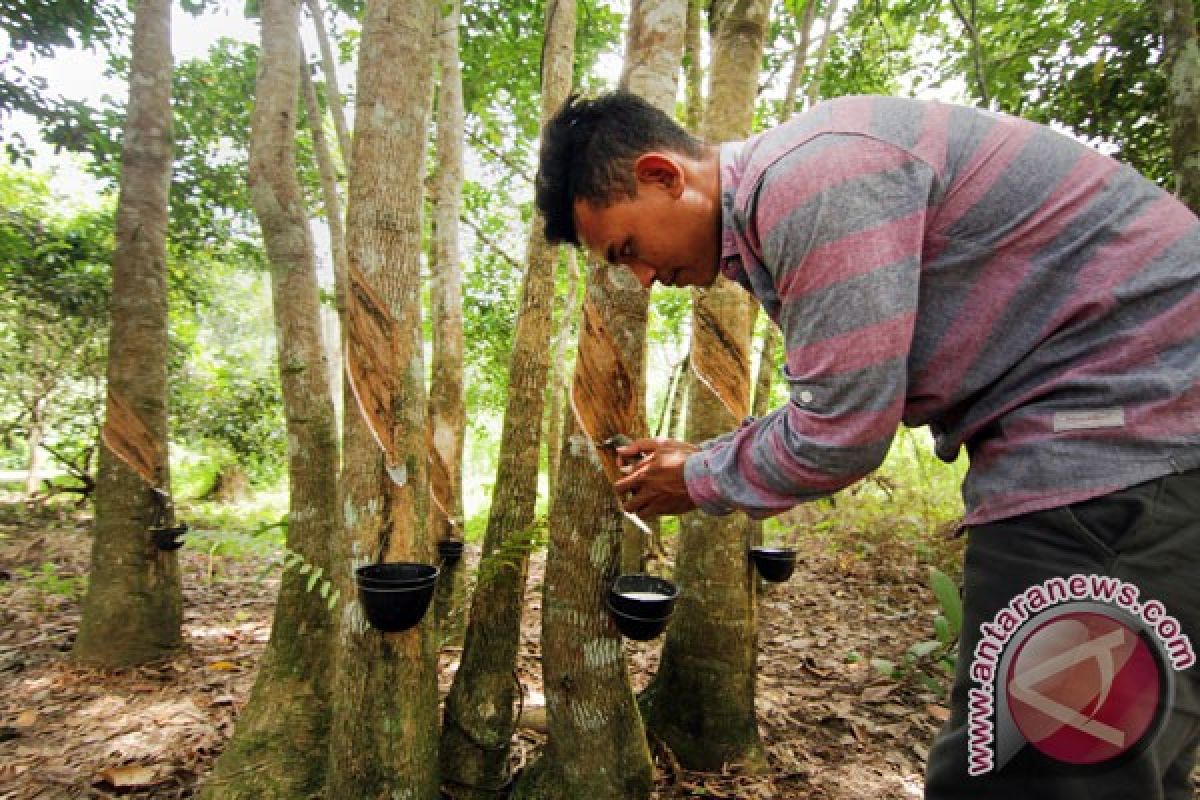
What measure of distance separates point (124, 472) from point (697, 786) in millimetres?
3580

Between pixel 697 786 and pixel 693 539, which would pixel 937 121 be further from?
pixel 697 786

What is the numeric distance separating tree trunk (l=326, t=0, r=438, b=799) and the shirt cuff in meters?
1.08

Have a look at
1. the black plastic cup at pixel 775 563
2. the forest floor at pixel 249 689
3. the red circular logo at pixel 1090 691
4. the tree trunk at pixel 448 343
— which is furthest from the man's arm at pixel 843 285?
the tree trunk at pixel 448 343

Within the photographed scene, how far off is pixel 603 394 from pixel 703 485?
75 centimetres

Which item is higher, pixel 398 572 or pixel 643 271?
pixel 643 271

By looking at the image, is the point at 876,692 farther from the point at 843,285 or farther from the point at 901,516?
the point at 901,516

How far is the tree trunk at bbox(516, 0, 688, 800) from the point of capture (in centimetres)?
217

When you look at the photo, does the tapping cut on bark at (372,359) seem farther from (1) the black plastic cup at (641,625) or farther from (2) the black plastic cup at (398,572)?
(1) the black plastic cup at (641,625)

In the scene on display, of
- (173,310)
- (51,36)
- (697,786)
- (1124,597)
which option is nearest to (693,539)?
(697,786)

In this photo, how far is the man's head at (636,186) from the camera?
1.37m

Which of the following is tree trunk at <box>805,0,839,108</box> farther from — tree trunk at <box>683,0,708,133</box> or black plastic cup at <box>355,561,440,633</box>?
black plastic cup at <box>355,561,440,633</box>

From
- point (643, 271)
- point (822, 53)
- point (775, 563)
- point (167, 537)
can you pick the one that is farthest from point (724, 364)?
point (822, 53)

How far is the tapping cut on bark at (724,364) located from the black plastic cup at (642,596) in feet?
3.02

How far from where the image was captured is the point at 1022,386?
115 centimetres
